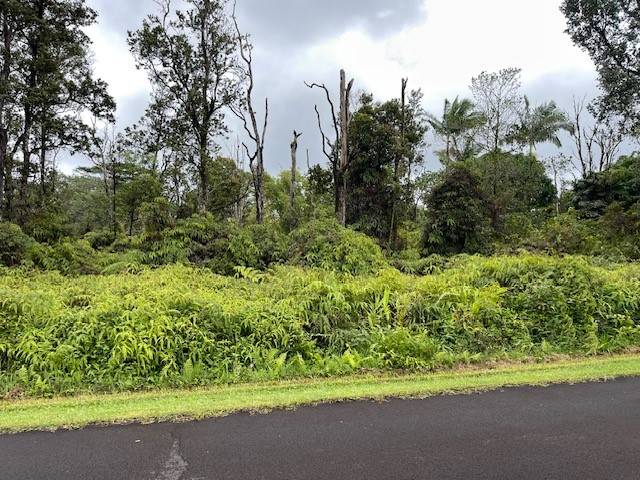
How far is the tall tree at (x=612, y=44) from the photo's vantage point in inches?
716

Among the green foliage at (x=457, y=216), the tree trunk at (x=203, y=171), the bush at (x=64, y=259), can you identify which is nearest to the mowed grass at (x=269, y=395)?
the bush at (x=64, y=259)

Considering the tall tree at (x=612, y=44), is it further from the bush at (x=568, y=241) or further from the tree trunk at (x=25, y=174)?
the tree trunk at (x=25, y=174)

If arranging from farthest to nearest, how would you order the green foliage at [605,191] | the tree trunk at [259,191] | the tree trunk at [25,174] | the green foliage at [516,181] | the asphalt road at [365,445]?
the green foliage at [516,181], the green foliage at [605,191], the tree trunk at [259,191], the tree trunk at [25,174], the asphalt road at [365,445]

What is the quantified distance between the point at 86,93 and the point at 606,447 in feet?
71.3

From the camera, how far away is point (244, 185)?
3109 cm

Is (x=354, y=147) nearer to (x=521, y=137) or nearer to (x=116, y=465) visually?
(x=521, y=137)

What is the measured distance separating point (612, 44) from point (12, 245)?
22.9m

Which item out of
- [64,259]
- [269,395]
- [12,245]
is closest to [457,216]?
[64,259]

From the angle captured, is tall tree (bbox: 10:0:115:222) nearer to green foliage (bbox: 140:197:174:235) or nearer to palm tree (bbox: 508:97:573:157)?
green foliage (bbox: 140:197:174:235)

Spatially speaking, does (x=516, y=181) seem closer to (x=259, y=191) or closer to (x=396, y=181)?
(x=396, y=181)

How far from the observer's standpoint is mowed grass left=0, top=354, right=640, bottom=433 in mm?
4391

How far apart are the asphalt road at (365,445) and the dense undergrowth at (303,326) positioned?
73.1 inches

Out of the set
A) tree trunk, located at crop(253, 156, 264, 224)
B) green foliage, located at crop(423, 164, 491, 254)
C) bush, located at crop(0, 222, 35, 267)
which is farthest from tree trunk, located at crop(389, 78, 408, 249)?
bush, located at crop(0, 222, 35, 267)

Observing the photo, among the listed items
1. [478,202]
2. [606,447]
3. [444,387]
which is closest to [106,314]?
[444,387]
